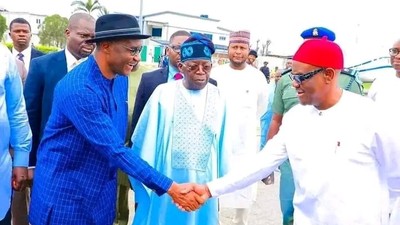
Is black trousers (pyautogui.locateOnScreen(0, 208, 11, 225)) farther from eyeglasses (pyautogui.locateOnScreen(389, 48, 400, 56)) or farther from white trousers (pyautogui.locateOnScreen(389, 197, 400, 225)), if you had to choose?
eyeglasses (pyautogui.locateOnScreen(389, 48, 400, 56))

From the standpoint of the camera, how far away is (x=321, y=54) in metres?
2.83

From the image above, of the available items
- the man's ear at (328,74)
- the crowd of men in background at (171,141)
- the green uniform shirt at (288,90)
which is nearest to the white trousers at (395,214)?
the crowd of men in background at (171,141)

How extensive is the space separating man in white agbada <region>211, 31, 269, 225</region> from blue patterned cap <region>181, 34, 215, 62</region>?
1470mm

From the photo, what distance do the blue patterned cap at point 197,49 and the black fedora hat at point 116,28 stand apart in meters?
0.94

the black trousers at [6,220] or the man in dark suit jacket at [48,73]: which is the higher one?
the man in dark suit jacket at [48,73]

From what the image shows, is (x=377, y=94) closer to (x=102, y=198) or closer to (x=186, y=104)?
(x=186, y=104)

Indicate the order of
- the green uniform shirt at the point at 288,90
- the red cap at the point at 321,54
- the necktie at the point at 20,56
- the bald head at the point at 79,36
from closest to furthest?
the red cap at the point at 321,54 → the bald head at the point at 79,36 → the green uniform shirt at the point at 288,90 → the necktie at the point at 20,56

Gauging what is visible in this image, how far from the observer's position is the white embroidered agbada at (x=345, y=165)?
2693 mm

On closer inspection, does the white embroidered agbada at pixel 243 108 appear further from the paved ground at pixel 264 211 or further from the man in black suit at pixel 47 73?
the man in black suit at pixel 47 73

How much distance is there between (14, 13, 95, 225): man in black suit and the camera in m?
3.97

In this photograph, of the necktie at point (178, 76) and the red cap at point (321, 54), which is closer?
the red cap at point (321, 54)

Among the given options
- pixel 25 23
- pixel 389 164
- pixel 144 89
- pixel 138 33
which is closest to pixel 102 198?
pixel 138 33

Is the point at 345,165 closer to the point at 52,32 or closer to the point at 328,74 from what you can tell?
the point at 328,74

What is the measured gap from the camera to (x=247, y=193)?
5.29m
